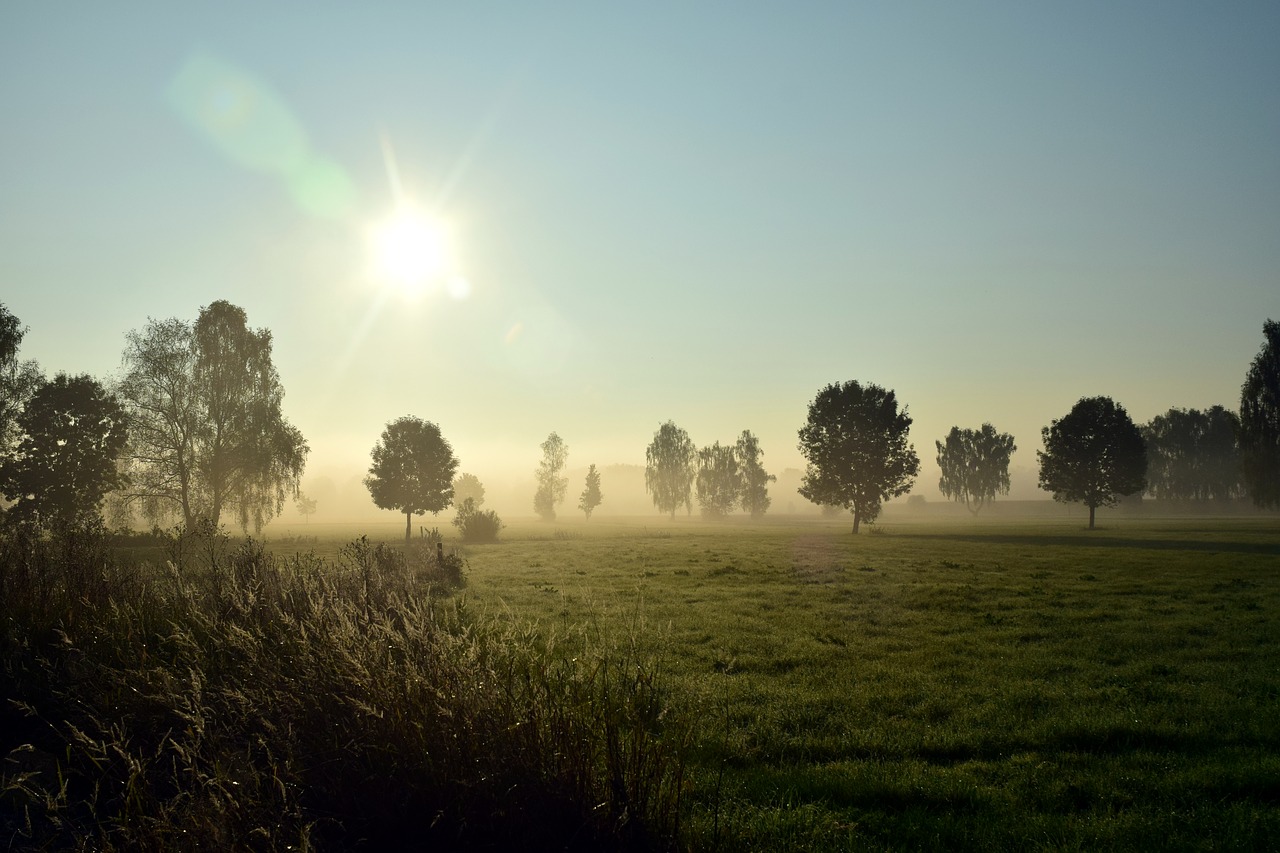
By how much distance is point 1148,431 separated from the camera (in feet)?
415

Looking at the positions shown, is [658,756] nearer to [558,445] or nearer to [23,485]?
[23,485]

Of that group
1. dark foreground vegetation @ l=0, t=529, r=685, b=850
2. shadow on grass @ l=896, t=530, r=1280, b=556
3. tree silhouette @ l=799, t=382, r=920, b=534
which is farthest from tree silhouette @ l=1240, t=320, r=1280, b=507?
dark foreground vegetation @ l=0, t=529, r=685, b=850

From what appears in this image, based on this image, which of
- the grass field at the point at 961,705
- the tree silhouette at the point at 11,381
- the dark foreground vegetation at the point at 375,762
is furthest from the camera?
the tree silhouette at the point at 11,381

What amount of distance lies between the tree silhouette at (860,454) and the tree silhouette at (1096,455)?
18.6 metres

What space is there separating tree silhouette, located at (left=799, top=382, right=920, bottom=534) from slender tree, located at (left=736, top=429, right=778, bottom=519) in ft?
219

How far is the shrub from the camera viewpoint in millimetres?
52438

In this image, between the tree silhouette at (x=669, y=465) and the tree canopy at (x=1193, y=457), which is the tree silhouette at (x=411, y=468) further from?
the tree canopy at (x=1193, y=457)

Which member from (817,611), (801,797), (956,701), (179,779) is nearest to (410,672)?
(179,779)

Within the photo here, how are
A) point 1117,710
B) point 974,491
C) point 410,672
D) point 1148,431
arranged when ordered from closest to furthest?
point 410,672
point 1117,710
point 1148,431
point 974,491

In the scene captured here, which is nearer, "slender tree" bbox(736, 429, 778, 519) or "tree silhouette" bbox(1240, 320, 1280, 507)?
"tree silhouette" bbox(1240, 320, 1280, 507)

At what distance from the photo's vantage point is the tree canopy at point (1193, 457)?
382ft

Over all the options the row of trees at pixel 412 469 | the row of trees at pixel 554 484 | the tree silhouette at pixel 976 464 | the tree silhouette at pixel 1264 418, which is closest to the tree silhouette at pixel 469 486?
the row of trees at pixel 554 484

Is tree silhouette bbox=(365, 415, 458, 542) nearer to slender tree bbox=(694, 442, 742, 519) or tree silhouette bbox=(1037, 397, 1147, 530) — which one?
tree silhouette bbox=(1037, 397, 1147, 530)

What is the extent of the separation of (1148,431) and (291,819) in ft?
533
